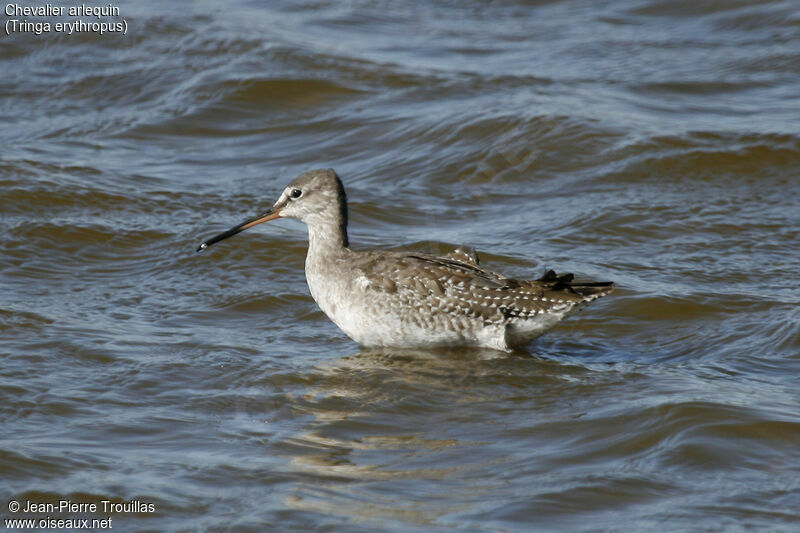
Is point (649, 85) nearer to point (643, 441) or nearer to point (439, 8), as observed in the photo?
point (439, 8)

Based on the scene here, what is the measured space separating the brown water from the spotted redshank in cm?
21

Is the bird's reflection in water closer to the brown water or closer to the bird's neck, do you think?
the brown water

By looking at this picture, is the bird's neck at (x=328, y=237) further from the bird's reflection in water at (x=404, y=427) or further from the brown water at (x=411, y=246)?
the bird's reflection in water at (x=404, y=427)

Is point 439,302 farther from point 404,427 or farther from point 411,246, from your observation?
point 411,246

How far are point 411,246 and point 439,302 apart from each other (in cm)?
193

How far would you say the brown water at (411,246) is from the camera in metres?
5.96

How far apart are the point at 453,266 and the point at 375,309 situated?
61 cm

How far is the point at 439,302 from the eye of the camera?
25.1 ft

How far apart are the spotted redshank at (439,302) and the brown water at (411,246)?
209 millimetres

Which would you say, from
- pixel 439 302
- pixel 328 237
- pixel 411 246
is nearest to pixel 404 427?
pixel 439 302

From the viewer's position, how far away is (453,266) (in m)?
7.87

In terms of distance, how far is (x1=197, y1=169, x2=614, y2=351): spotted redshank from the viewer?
7609 mm

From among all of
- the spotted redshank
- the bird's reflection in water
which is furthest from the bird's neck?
the bird's reflection in water

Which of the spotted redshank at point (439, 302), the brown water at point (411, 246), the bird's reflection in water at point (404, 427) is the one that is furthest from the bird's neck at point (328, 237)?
the bird's reflection in water at point (404, 427)
